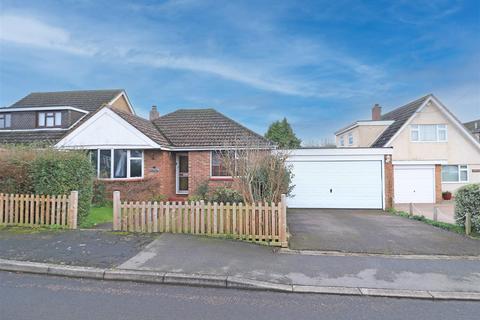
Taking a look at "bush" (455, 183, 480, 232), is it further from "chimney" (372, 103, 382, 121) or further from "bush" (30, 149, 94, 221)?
"chimney" (372, 103, 382, 121)

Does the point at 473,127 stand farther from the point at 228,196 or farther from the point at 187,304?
the point at 187,304

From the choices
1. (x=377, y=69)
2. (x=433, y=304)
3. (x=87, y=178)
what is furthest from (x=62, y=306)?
(x=377, y=69)

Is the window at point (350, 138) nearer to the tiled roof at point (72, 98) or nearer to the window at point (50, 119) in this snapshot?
the tiled roof at point (72, 98)

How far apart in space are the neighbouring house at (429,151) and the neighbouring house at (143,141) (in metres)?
10.7

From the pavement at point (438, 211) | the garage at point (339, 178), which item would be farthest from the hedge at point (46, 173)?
the pavement at point (438, 211)

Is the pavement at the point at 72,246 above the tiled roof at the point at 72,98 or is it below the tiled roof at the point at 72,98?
below

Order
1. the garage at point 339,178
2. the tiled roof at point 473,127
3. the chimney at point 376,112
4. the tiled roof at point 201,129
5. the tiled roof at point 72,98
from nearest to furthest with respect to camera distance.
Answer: the garage at point 339,178, the tiled roof at point 201,129, the tiled roof at point 72,98, the chimney at point 376,112, the tiled roof at point 473,127

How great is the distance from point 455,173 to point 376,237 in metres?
17.1

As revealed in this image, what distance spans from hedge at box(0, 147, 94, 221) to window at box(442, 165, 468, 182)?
2273 cm

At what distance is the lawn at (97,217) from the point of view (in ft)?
29.6

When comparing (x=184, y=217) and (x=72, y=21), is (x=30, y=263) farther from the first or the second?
(x=72, y=21)

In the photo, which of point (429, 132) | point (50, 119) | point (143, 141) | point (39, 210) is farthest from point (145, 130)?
point (429, 132)

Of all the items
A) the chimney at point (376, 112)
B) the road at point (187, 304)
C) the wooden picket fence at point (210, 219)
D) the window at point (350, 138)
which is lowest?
the road at point (187, 304)

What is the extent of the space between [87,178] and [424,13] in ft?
44.1
